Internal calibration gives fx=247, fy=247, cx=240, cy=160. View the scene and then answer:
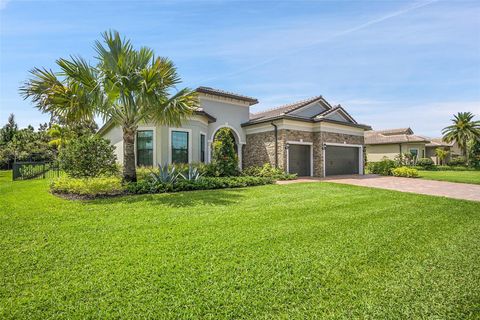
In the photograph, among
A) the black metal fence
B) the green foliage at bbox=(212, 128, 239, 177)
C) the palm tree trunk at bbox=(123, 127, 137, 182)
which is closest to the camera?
the palm tree trunk at bbox=(123, 127, 137, 182)

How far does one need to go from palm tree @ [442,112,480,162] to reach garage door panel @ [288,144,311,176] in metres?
31.5

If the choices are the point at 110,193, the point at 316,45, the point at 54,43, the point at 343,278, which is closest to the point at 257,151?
the point at 316,45

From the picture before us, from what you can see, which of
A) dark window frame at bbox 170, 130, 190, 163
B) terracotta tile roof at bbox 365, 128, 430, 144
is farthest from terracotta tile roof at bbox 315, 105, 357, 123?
terracotta tile roof at bbox 365, 128, 430, 144

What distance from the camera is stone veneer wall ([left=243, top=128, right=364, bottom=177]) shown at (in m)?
16.8

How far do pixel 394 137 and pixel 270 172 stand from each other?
84.5 ft

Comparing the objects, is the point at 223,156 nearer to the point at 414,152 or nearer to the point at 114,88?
the point at 114,88

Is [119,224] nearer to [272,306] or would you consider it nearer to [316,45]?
[272,306]

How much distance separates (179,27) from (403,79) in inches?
537

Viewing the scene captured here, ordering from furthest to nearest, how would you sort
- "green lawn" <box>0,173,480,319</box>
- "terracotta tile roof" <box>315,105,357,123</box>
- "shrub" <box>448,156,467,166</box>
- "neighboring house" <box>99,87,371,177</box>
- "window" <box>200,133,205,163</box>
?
"shrub" <box>448,156,467,166</box> < "terracotta tile roof" <box>315,105,357,123</box> < "window" <box>200,133,205,163</box> < "neighboring house" <box>99,87,371,177</box> < "green lawn" <box>0,173,480,319</box>

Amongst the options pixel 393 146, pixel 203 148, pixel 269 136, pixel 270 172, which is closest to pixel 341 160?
pixel 269 136

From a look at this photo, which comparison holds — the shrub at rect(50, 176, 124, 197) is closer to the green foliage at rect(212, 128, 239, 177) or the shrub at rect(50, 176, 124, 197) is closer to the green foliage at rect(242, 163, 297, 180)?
the green foliage at rect(212, 128, 239, 177)

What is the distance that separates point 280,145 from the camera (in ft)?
55.2

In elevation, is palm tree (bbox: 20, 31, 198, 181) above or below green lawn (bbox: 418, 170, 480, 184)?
above

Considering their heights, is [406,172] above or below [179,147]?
below
